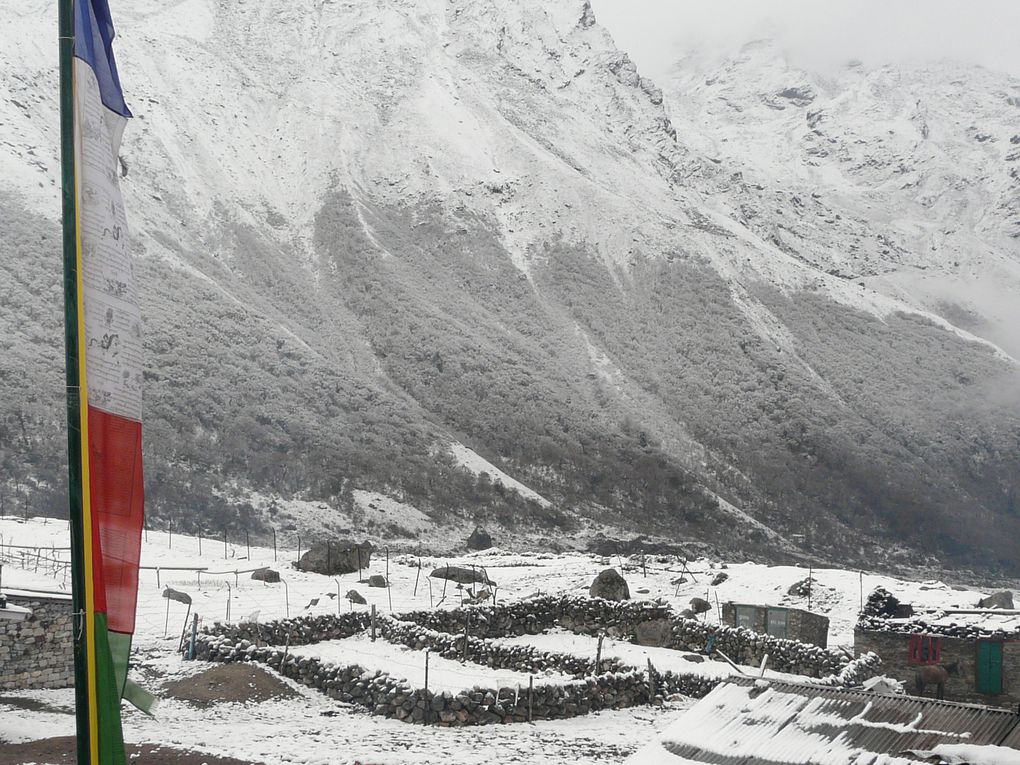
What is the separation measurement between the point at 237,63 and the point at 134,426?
5182 inches

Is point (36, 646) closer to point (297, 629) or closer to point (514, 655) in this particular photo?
point (297, 629)

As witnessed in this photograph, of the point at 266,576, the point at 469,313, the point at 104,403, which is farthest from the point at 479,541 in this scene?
the point at 104,403

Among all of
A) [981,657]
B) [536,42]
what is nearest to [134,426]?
[981,657]

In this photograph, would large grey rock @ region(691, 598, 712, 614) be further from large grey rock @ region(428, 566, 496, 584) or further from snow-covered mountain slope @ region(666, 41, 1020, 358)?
snow-covered mountain slope @ region(666, 41, 1020, 358)

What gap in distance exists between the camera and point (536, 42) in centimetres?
14712

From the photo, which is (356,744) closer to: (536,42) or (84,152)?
(84,152)

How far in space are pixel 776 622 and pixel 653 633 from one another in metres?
3.16

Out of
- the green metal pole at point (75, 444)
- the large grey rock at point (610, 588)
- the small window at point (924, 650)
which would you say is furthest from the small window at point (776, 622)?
the green metal pole at point (75, 444)

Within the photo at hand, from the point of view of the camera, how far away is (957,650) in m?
21.8

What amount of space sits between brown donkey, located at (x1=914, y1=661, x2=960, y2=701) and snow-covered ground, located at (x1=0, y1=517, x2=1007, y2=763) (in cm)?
303

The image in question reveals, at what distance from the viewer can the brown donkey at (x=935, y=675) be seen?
2172cm

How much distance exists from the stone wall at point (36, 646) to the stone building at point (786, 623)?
638 inches

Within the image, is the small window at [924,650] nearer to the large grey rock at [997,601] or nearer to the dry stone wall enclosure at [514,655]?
the dry stone wall enclosure at [514,655]

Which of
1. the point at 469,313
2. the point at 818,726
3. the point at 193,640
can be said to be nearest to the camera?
the point at 818,726
